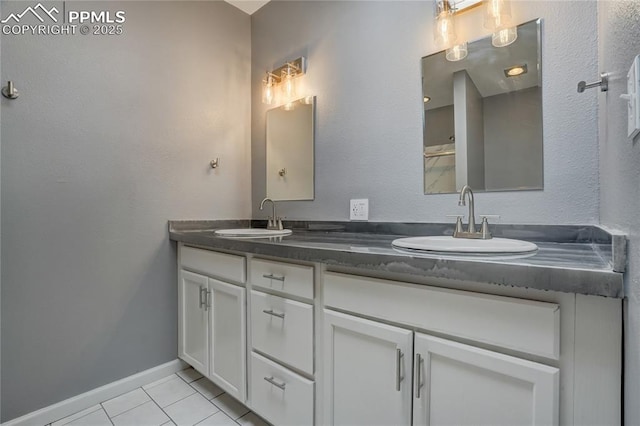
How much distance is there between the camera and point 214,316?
4.82ft

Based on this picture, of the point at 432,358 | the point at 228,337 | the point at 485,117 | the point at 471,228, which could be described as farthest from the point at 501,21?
the point at 228,337

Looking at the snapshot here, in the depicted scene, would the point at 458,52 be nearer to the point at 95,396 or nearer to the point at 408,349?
the point at 408,349

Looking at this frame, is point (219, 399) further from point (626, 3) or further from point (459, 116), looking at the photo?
point (626, 3)

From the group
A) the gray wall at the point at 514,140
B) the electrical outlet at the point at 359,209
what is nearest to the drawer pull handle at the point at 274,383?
the electrical outlet at the point at 359,209

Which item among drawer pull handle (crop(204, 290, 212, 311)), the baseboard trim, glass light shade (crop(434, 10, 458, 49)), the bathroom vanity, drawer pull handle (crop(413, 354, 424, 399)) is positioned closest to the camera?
the bathroom vanity

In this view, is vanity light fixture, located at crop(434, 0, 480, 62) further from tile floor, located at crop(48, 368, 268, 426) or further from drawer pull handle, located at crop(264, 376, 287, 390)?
tile floor, located at crop(48, 368, 268, 426)

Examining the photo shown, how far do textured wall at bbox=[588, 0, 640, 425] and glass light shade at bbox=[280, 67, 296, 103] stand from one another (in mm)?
1450

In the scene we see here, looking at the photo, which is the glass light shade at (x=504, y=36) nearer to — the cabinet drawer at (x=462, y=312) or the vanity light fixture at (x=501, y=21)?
the vanity light fixture at (x=501, y=21)

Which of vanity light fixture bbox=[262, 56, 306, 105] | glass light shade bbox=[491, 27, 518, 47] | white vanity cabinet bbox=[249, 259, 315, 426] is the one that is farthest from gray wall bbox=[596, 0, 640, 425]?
vanity light fixture bbox=[262, 56, 306, 105]

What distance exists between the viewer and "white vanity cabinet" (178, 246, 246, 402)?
1.32 metres

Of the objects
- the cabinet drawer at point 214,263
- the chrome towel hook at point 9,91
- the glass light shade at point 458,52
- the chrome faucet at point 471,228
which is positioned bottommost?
the cabinet drawer at point 214,263

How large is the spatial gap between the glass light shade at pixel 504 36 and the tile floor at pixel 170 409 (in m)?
1.84

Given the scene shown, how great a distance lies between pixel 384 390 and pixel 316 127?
138 centimetres

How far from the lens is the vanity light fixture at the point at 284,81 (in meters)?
1.87
